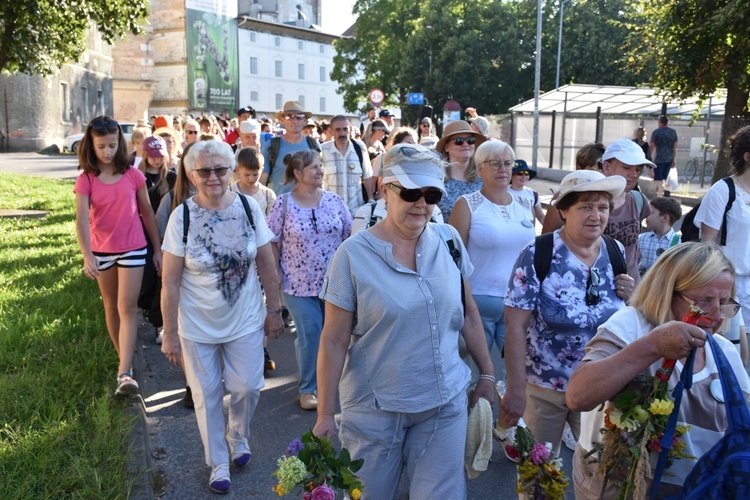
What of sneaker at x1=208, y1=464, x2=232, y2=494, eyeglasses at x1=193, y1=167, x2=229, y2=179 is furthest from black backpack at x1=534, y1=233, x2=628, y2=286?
sneaker at x1=208, y1=464, x2=232, y2=494

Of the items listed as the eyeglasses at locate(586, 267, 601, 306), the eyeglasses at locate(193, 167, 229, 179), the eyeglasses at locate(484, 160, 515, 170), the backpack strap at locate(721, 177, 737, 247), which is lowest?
the eyeglasses at locate(586, 267, 601, 306)

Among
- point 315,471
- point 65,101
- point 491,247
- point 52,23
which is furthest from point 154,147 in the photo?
point 65,101

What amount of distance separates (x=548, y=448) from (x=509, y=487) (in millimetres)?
1529

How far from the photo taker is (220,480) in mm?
4117

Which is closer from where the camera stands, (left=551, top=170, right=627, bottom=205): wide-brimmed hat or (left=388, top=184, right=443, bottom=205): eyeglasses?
(left=388, top=184, right=443, bottom=205): eyeglasses

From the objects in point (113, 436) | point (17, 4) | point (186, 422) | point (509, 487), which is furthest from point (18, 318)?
point (17, 4)

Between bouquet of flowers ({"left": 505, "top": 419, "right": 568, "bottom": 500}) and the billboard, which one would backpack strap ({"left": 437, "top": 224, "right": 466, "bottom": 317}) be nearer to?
bouquet of flowers ({"left": 505, "top": 419, "right": 568, "bottom": 500})

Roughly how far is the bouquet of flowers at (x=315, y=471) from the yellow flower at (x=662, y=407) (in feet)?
3.41

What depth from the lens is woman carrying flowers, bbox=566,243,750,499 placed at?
2.13 meters

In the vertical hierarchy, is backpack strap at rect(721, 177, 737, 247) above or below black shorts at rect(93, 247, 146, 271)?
above

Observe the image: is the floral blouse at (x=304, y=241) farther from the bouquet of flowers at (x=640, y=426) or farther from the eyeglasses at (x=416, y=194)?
the bouquet of flowers at (x=640, y=426)

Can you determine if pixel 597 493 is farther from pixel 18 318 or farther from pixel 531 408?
pixel 18 318

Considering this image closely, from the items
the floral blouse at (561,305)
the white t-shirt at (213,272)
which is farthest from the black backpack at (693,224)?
the white t-shirt at (213,272)

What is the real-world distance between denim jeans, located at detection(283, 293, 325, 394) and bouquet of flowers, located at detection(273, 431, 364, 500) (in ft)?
8.97
